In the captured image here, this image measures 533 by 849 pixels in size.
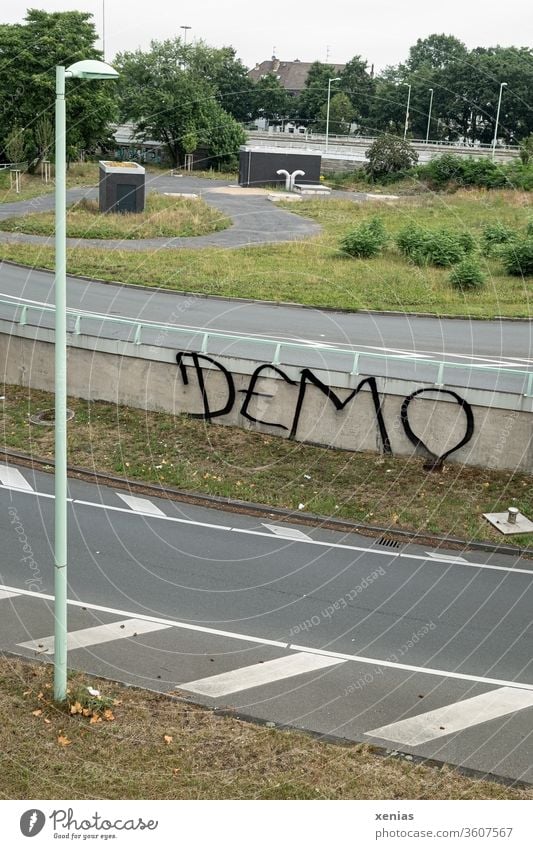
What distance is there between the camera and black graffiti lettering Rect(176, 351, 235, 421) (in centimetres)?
2631

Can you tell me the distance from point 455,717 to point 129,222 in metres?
47.7

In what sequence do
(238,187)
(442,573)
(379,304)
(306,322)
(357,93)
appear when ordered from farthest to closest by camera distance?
(357,93), (238,187), (379,304), (306,322), (442,573)

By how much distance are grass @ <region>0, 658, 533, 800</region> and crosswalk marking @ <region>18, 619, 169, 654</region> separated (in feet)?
6.01

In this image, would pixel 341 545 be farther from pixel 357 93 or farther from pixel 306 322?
pixel 357 93

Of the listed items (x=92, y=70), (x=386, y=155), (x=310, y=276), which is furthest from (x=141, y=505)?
(x=386, y=155)

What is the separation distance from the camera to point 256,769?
1239cm

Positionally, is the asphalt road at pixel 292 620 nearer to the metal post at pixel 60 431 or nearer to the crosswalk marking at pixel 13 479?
the crosswalk marking at pixel 13 479

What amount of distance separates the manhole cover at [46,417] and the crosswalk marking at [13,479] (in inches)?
104

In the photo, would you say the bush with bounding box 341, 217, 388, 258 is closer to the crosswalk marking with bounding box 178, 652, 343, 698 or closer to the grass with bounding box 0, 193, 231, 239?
the grass with bounding box 0, 193, 231, 239

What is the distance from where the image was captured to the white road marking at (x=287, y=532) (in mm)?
21281

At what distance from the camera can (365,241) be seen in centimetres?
4909

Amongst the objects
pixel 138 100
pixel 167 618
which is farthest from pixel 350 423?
pixel 138 100

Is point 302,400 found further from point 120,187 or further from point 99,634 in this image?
point 120,187

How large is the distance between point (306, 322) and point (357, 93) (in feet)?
339
